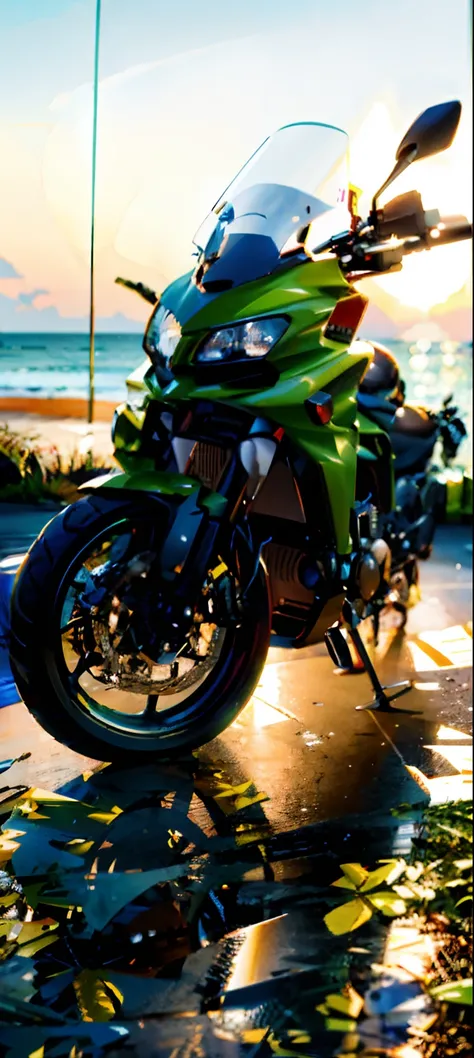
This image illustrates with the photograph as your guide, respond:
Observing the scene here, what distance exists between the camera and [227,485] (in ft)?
5.89

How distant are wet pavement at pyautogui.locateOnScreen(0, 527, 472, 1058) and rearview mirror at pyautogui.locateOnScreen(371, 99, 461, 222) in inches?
48.3

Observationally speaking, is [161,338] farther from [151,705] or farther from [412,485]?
[412,485]

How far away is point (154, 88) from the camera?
79.7 inches

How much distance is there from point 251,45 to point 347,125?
32cm

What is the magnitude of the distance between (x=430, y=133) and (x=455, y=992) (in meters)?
1.62

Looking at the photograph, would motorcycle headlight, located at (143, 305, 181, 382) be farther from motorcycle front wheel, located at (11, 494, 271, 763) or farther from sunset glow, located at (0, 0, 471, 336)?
motorcycle front wheel, located at (11, 494, 271, 763)

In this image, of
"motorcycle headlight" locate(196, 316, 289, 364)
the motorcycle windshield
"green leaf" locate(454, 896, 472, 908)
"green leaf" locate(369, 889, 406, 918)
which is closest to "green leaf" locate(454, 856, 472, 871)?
"green leaf" locate(454, 896, 472, 908)

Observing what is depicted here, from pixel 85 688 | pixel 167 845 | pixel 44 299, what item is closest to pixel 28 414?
pixel 44 299

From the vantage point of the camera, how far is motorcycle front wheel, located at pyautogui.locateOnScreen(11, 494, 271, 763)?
1681 mm

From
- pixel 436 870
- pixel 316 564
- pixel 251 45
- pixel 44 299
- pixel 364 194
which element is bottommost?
pixel 436 870

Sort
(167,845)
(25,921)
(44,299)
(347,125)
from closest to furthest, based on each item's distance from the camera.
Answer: (25,921)
(167,845)
(44,299)
(347,125)

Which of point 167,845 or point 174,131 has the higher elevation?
point 174,131

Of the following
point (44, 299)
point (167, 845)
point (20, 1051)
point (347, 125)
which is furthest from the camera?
point (347, 125)

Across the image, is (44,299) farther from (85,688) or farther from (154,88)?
(85,688)
